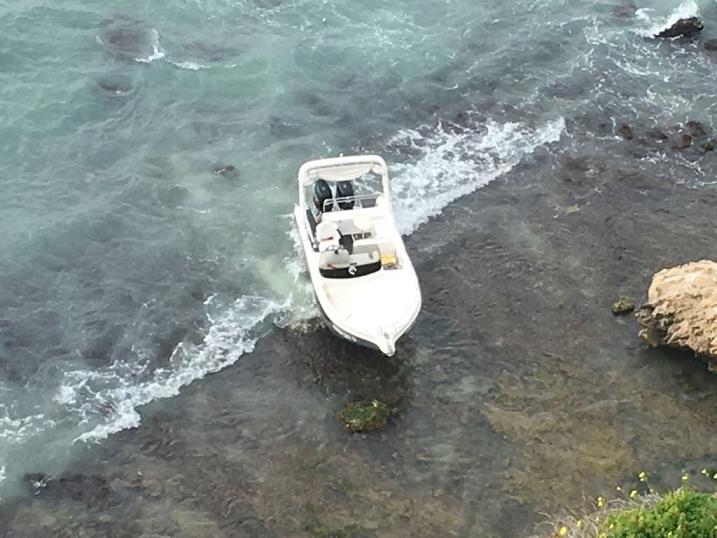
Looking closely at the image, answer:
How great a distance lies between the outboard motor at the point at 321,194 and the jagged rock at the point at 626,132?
13.1m

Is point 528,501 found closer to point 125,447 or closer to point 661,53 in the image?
point 125,447

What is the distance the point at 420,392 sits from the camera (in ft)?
84.7

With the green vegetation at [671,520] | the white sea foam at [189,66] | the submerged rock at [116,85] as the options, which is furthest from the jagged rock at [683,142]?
the submerged rock at [116,85]

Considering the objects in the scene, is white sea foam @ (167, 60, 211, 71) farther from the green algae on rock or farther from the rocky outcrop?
the green algae on rock

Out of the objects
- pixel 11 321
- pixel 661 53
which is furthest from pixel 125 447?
pixel 661 53

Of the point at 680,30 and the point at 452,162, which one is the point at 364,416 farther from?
the point at 680,30

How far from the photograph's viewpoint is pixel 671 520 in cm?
1730

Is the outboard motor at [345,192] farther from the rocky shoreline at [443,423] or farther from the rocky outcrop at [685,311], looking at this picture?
the rocky outcrop at [685,311]

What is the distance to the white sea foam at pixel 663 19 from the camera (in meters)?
41.5

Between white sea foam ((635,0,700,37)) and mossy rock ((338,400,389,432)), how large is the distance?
982 inches

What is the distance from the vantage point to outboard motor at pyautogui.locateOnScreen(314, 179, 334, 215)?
28.9 metres

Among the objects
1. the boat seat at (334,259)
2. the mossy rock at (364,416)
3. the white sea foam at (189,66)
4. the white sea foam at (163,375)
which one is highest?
the boat seat at (334,259)

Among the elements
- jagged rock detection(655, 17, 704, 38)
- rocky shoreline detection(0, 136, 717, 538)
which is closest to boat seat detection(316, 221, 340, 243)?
rocky shoreline detection(0, 136, 717, 538)

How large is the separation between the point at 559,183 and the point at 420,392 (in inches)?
457
